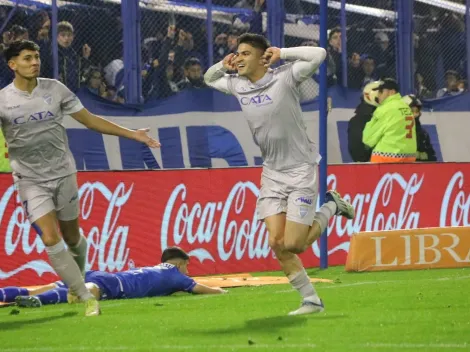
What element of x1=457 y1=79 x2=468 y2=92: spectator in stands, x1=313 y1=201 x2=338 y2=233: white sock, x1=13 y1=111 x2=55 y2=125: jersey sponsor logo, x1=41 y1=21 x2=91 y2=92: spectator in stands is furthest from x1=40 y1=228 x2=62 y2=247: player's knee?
x1=457 y1=79 x2=468 y2=92: spectator in stands

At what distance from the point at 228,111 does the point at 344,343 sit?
10.8 m

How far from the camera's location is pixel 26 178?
1109 cm

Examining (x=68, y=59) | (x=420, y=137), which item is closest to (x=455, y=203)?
(x=420, y=137)

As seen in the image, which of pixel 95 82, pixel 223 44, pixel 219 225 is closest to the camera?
pixel 219 225

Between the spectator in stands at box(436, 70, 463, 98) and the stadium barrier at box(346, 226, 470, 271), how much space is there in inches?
217

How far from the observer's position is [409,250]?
53.3 ft

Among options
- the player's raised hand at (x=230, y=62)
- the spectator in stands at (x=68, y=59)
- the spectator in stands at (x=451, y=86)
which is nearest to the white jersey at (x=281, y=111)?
the player's raised hand at (x=230, y=62)

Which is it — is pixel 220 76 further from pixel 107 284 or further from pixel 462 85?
pixel 462 85

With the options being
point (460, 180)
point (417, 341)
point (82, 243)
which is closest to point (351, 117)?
point (460, 180)

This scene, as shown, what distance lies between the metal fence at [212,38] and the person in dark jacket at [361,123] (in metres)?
0.21

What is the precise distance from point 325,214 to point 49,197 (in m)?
2.23

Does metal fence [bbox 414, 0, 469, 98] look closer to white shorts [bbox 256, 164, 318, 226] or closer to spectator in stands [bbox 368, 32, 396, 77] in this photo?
spectator in stands [bbox 368, 32, 396, 77]

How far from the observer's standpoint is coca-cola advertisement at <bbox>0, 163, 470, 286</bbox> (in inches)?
583

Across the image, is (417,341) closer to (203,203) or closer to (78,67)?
(203,203)
